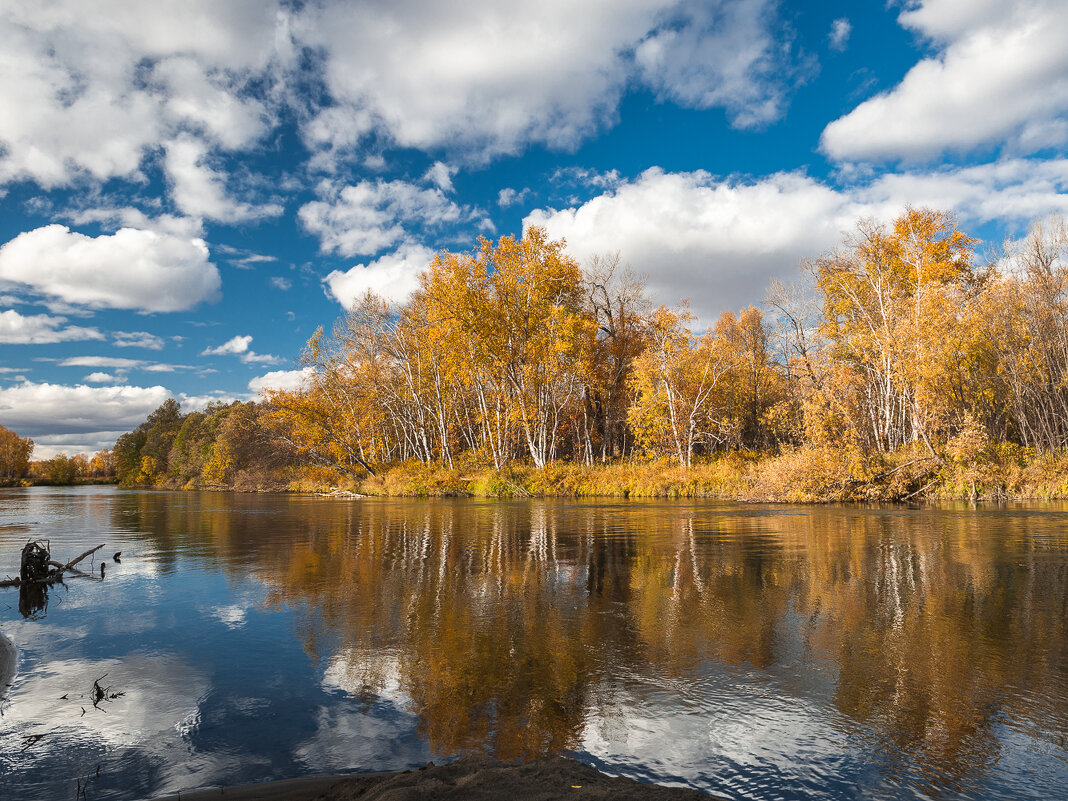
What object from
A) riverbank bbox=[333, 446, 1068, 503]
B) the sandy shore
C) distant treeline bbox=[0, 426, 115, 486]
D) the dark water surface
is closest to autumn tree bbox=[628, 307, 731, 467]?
riverbank bbox=[333, 446, 1068, 503]

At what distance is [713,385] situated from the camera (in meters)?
37.2

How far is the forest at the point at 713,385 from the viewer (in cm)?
2628

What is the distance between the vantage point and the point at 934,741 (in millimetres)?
4191

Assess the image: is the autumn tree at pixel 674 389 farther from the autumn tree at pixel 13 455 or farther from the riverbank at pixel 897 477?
the autumn tree at pixel 13 455

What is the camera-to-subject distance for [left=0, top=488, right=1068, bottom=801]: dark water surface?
13.0ft

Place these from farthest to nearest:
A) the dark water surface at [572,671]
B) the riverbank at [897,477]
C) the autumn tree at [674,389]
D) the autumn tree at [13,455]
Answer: the autumn tree at [13,455] → the autumn tree at [674,389] → the riverbank at [897,477] → the dark water surface at [572,671]

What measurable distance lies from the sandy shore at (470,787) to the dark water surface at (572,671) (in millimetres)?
238

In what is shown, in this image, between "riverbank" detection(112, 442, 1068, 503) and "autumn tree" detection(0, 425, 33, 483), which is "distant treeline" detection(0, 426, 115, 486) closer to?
"autumn tree" detection(0, 425, 33, 483)

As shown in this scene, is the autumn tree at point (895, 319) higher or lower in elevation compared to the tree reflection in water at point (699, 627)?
higher

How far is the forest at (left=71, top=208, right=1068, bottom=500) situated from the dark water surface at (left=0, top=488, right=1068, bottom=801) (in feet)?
49.7

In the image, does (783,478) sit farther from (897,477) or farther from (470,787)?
(470,787)

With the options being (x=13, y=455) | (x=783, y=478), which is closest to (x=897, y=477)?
(x=783, y=478)

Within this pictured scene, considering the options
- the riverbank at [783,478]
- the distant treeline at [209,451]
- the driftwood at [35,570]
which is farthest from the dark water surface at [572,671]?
the distant treeline at [209,451]

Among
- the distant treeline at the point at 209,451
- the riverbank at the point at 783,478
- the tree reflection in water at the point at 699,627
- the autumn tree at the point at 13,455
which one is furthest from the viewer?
the autumn tree at the point at 13,455
